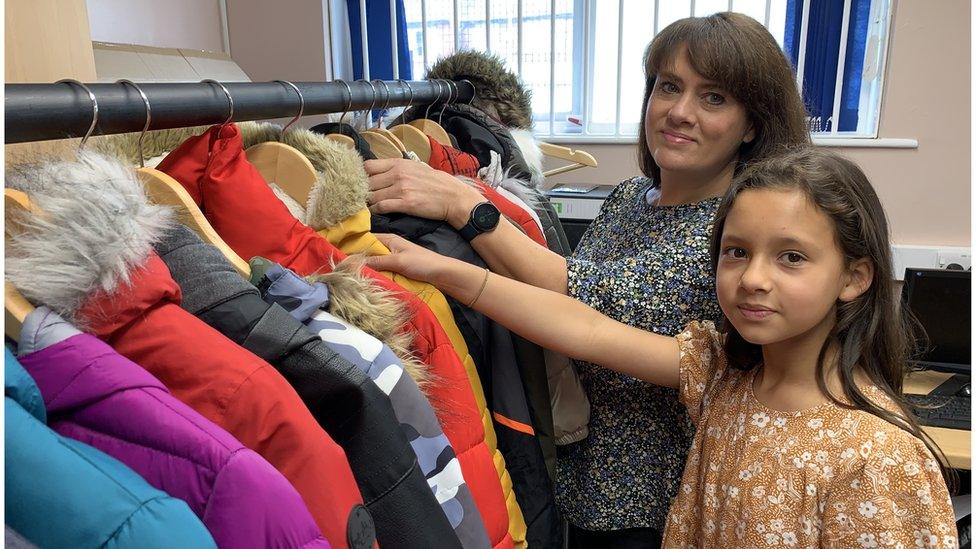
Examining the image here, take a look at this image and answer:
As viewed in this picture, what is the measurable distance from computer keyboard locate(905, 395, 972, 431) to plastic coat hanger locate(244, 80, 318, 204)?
4.97 feet

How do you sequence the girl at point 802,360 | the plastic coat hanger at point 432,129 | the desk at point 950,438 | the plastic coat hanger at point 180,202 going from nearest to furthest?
the plastic coat hanger at point 180,202 < the girl at point 802,360 < the plastic coat hanger at point 432,129 < the desk at point 950,438

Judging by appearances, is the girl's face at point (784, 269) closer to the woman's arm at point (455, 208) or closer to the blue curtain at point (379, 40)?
the woman's arm at point (455, 208)

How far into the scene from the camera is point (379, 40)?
283 cm

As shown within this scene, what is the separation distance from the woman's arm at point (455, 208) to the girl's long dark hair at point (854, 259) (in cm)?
28

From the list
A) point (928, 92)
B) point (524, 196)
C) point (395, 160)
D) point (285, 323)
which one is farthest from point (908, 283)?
point (285, 323)

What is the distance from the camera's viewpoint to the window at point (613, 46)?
243 centimetres

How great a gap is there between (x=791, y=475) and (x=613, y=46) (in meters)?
2.16

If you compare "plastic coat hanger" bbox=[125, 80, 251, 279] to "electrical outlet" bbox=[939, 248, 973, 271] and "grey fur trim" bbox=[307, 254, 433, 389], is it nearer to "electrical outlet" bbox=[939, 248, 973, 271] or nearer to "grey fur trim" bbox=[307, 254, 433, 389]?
"grey fur trim" bbox=[307, 254, 433, 389]

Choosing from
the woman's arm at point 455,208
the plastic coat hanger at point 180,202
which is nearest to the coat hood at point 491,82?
the woman's arm at point 455,208

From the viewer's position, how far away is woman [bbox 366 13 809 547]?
993mm

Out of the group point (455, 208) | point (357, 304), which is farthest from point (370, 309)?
point (455, 208)

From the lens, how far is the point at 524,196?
4.44ft

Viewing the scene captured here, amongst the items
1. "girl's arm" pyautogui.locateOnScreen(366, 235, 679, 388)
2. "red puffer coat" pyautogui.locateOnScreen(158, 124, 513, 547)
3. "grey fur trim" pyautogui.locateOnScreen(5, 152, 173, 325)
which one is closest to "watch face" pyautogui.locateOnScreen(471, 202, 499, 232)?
"girl's arm" pyautogui.locateOnScreen(366, 235, 679, 388)

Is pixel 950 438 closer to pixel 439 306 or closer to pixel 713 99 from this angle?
pixel 713 99
